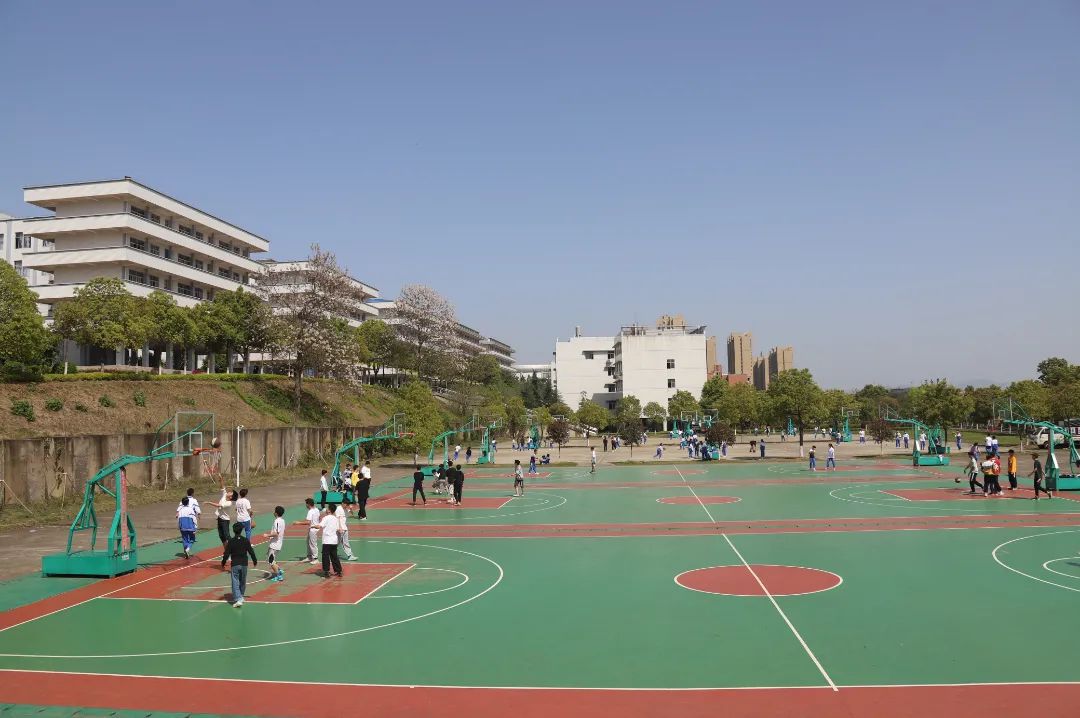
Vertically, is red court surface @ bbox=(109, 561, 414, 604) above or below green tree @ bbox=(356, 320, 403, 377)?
below

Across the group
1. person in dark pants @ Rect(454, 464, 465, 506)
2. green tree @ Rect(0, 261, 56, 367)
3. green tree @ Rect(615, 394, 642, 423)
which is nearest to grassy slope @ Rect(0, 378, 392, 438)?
green tree @ Rect(0, 261, 56, 367)

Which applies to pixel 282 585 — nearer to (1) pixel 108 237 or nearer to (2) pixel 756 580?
(2) pixel 756 580

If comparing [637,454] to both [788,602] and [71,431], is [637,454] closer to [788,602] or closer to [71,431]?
[71,431]

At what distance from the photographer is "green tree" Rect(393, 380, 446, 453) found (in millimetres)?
49250

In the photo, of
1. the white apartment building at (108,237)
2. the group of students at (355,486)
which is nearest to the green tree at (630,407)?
the white apartment building at (108,237)

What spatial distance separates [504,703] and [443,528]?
15864 mm

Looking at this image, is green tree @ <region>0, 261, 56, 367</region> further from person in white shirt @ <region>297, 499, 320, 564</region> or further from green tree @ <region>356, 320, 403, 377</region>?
green tree @ <region>356, 320, 403, 377</region>

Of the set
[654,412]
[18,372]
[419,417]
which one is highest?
[18,372]

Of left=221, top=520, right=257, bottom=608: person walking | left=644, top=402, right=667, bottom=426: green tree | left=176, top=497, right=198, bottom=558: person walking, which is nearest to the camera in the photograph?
left=221, top=520, right=257, bottom=608: person walking

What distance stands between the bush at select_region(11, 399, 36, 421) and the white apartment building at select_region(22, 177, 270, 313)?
22901mm

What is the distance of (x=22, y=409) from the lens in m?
36.0

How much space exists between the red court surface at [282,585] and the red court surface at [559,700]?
5013 millimetres

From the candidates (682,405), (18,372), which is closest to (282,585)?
(18,372)

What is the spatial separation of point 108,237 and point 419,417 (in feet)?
99.0
